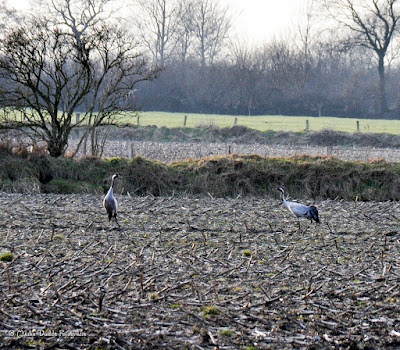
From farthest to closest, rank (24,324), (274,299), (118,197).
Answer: (118,197) → (274,299) → (24,324)

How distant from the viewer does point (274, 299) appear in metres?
7.00

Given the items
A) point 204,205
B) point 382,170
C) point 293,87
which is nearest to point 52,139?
point 204,205

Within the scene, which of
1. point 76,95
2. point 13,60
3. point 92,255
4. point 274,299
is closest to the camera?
point 274,299

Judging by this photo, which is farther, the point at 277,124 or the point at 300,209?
the point at 277,124

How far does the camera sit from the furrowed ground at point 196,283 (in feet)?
19.9

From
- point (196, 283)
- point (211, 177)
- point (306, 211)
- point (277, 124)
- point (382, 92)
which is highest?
point (382, 92)

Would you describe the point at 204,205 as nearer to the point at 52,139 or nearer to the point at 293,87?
the point at 52,139

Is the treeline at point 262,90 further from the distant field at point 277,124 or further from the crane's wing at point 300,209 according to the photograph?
the crane's wing at point 300,209

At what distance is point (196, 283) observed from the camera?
25.5 ft

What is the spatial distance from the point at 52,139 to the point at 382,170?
10.3 metres

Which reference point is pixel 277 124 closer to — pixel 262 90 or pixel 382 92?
pixel 262 90

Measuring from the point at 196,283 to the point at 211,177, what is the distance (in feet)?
36.8

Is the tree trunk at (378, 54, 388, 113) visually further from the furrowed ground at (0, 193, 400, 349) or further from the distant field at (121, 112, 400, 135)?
the furrowed ground at (0, 193, 400, 349)

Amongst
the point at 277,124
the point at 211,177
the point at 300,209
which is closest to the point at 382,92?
the point at 277,124
